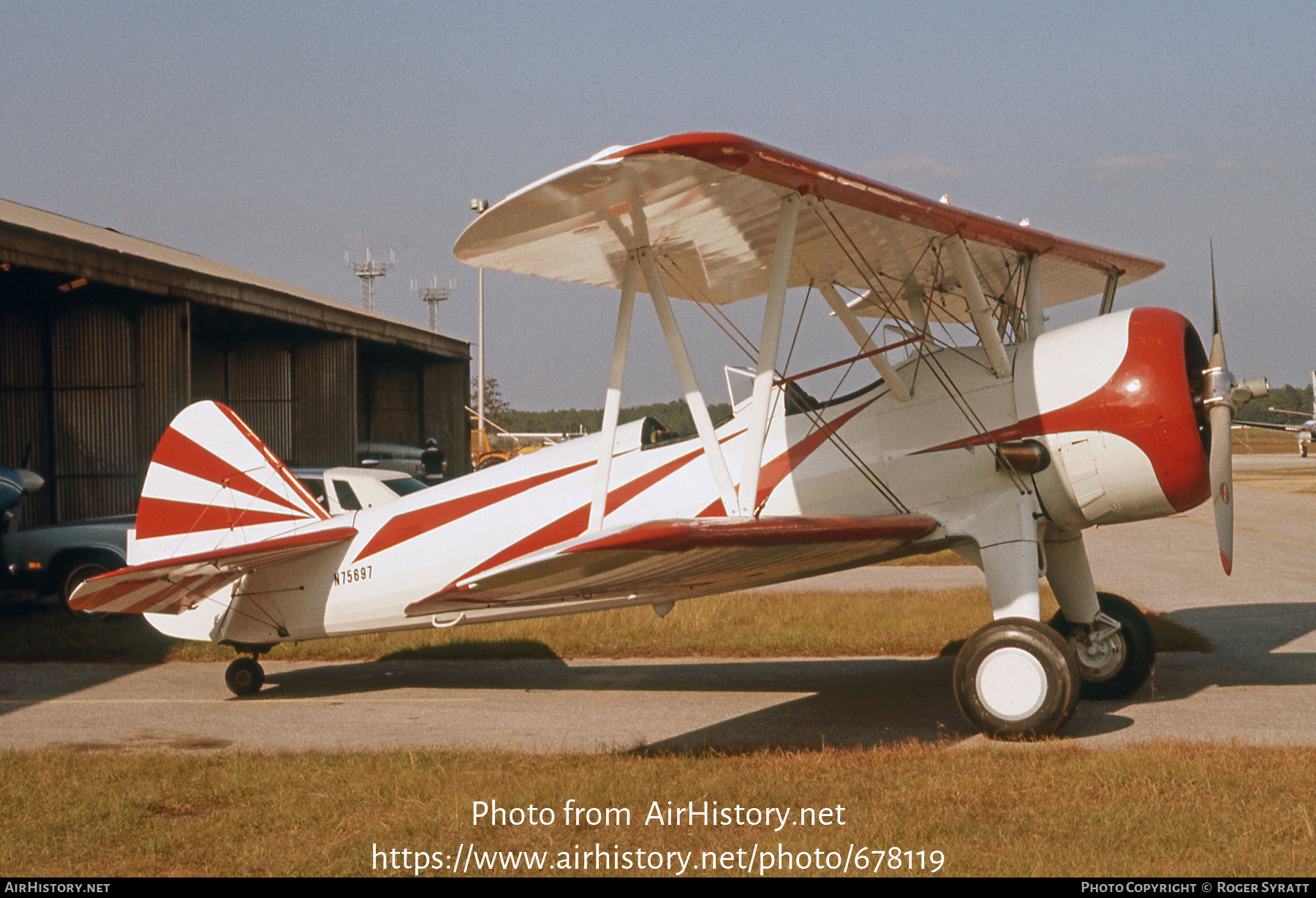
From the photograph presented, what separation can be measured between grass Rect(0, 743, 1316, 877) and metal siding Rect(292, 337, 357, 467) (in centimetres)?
1704

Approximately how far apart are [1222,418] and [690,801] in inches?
145

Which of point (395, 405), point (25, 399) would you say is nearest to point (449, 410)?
point (395, 405)

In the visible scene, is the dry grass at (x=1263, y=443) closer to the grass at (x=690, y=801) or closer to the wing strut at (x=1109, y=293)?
the wing strut at (x=1109, y=293)

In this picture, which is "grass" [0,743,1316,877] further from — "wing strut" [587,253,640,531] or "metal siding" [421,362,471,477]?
"metal siding" [421,362,471,477]

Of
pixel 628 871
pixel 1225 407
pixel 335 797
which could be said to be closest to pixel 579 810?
pixel 628 871

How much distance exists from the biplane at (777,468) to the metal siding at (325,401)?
47.2 ft

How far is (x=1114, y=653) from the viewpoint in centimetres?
708

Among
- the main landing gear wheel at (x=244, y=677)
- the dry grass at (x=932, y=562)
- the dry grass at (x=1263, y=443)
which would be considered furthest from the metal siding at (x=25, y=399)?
the dry grass at (x=1263, y=443)

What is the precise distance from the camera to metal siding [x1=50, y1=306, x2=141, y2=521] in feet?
51.4

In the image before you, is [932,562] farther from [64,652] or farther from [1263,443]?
[1263,443]

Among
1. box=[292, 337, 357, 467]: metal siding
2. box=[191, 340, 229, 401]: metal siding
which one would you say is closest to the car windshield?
box=[292, 337, 357, 467]: metal siding

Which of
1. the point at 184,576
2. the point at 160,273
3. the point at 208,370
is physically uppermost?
the point at 160,273

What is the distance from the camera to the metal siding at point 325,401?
2238cm

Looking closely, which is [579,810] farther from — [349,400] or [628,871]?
[349,400]
